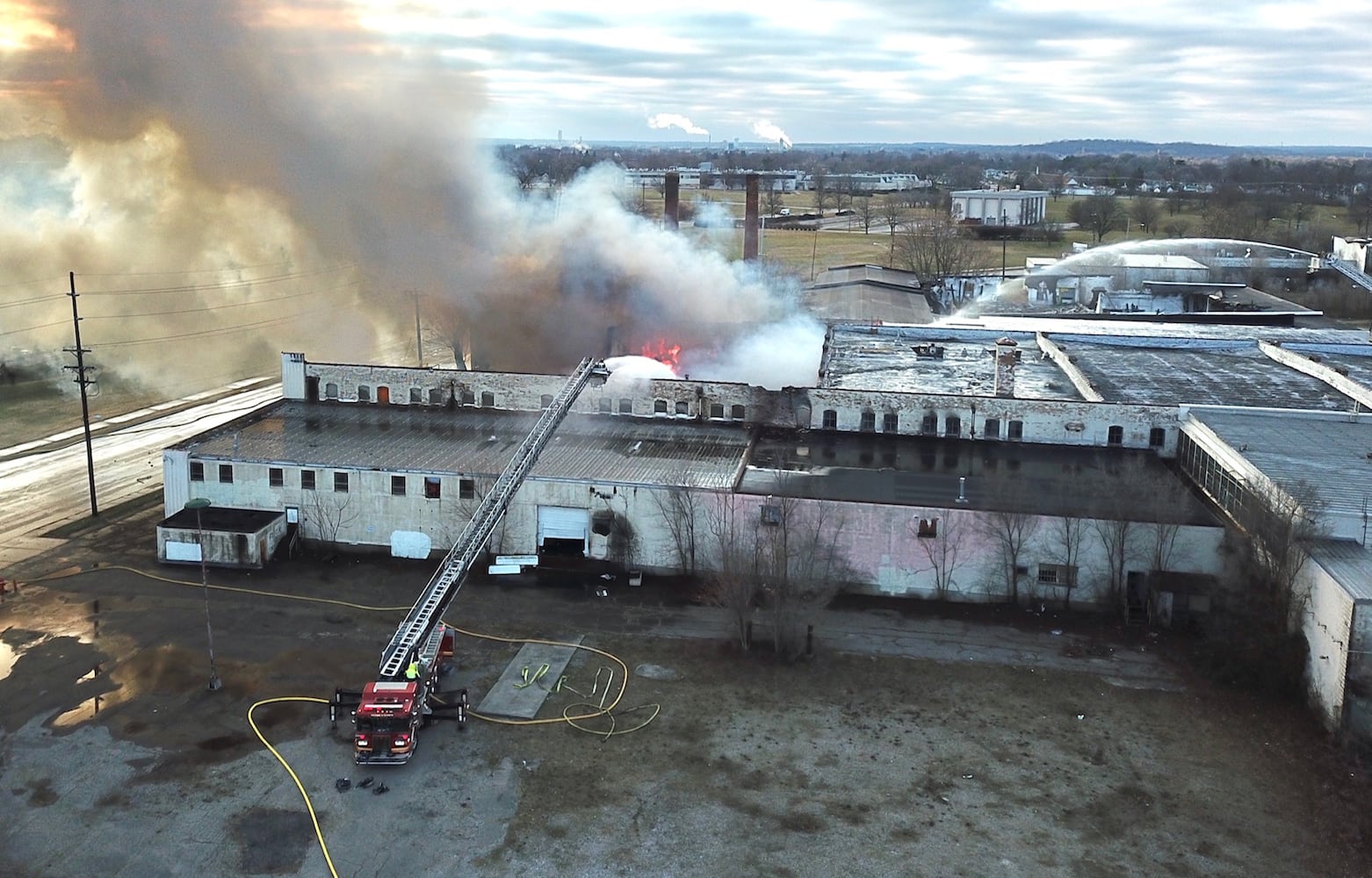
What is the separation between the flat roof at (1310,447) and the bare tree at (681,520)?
10.9 metres

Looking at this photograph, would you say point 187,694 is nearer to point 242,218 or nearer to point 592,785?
point 592,785

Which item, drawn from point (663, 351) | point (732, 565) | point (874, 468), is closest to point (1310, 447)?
point (874, 468)

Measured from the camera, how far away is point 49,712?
681 inches

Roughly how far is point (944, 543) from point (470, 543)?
9125mm

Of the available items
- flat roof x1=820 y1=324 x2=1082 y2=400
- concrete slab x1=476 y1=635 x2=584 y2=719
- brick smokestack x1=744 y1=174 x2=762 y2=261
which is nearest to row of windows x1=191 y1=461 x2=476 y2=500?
concrete slab x1=476 y1=635 x2=584 y2=719

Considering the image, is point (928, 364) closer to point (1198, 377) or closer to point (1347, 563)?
point (1198, 377)

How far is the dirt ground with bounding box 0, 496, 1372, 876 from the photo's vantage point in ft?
45.9

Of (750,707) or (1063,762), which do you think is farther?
(750,707)

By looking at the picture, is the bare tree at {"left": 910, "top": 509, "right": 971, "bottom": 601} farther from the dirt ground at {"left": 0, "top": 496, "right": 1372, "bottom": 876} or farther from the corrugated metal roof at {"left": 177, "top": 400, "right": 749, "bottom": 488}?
the corrugated metal roof at {"left": 177, "top": 400, "right": 749, "bottom": 488}

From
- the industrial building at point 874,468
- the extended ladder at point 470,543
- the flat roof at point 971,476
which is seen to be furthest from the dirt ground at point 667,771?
the flat roof at point 971,476

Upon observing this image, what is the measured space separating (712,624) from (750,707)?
3412 millimetres

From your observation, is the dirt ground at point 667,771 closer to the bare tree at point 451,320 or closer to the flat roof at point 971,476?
the flat roof at point 971,476

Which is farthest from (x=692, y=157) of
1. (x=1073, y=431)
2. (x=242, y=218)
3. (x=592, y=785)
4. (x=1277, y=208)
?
(x=592, y=785)

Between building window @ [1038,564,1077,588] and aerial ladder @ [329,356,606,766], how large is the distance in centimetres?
1056
